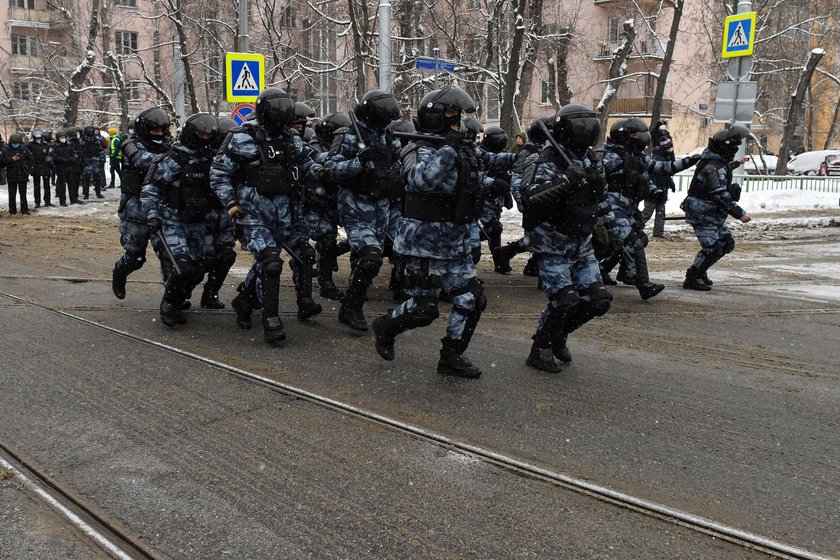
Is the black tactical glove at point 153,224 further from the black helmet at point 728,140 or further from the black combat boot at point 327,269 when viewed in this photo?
the black helmet at point 728,140

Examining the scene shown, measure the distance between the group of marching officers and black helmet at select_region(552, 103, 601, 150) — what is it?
0.04 feet

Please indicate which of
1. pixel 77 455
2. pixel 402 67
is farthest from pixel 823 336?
pixel 402 67

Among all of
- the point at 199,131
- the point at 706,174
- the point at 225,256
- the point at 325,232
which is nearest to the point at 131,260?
the point at 225,256

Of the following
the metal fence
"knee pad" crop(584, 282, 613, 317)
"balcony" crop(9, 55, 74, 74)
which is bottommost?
"knee pad" crop(584, 282, 613, 317)

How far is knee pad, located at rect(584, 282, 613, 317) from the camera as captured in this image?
5.96m

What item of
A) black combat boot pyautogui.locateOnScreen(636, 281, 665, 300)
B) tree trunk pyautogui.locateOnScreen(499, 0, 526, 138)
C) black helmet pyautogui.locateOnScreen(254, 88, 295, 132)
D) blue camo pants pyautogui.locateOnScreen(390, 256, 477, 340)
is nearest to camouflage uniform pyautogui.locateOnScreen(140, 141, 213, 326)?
black helmet pyautogui.locateOnScreen(254, 88, 295, 132)

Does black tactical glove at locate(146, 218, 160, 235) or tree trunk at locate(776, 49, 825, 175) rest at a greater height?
tree trunk at locate(776, 49, 825, 175)

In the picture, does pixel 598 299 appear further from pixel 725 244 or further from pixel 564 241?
pixel 725 244

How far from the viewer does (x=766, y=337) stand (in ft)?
24.7

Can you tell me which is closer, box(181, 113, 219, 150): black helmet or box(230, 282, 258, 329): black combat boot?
box(181, 113, 219, 150): black helmet

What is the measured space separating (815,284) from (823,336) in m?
3.22

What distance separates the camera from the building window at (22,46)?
42.9 m

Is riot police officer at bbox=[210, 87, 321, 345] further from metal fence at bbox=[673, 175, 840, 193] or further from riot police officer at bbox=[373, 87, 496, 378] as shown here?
metal fence at bbox=[673, 175, 840, 193]

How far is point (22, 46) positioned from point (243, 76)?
119ft
